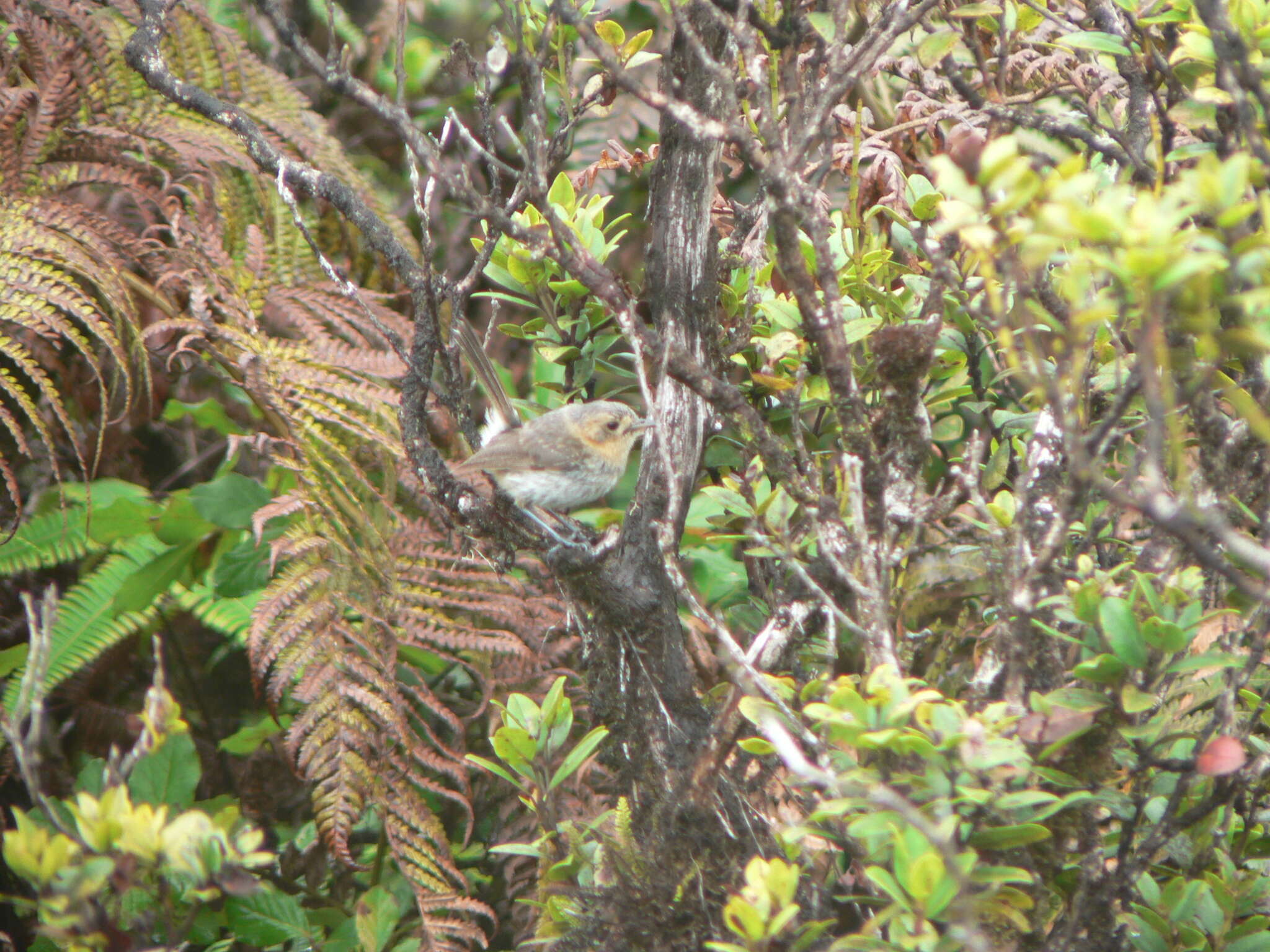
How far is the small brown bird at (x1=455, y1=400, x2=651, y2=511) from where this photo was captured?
3287mm

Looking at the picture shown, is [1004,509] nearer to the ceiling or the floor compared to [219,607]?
nearer to the ceiling

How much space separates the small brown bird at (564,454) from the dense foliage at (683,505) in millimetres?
269

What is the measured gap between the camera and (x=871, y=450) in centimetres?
151

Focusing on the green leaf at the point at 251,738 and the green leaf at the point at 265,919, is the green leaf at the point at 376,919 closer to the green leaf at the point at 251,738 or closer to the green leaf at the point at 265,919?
the green leaf at the point at 265,919

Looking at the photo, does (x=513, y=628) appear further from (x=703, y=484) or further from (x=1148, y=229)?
(x=1148, y=229)

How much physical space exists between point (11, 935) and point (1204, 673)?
2538mm

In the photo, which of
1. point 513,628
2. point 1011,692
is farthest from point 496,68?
point 513,628

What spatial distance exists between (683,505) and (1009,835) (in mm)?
766

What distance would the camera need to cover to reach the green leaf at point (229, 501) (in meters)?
2.61

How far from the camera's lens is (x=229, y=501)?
2.64m

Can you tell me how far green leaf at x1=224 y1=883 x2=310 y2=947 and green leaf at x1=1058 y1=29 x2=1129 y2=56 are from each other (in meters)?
2.20

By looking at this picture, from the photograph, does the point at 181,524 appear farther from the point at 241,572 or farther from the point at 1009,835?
the point at 1009,835

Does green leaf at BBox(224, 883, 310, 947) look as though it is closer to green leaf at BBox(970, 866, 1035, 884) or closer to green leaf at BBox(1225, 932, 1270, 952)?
green leaf at BBox(970, 866, 1035, 884)

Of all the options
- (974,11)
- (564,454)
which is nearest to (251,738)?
(564,454)
